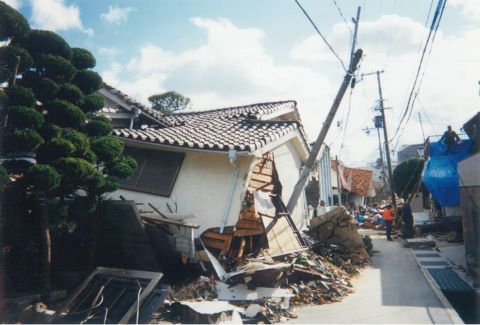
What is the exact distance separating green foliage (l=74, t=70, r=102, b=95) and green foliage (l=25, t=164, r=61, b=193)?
1.94 metres

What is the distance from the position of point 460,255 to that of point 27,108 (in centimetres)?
1344

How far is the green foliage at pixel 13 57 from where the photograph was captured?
5395 mm

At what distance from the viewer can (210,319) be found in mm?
5406

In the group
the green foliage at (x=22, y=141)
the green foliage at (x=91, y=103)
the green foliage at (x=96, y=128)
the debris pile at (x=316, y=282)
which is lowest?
the debris pile at (x=316, y=282)

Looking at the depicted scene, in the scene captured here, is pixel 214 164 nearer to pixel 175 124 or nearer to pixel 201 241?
pixel 201 241

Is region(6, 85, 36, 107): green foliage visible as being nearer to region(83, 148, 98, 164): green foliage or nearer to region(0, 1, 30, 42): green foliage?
region(0, 1, 30, 42): green foliage

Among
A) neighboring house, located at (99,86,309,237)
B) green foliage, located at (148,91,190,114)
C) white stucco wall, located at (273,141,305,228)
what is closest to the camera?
neighboring house, located at (99,86,309,237)

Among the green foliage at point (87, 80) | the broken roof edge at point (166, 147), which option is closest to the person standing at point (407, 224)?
the broken roof edge at point (166, 147)

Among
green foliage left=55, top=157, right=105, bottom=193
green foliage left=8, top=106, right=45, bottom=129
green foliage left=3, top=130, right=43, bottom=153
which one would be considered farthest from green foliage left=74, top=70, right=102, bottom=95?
green foliage left=55, top=157, right=105, bottom=193

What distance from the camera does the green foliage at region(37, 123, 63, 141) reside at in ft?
19.2

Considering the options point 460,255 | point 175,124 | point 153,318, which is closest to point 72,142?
point 153,318

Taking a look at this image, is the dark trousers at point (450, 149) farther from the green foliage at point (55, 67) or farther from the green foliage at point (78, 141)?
the green foliage at point (55, 67)

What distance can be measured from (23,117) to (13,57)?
40.9 inches

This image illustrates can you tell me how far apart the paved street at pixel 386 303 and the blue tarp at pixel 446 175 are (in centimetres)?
779
